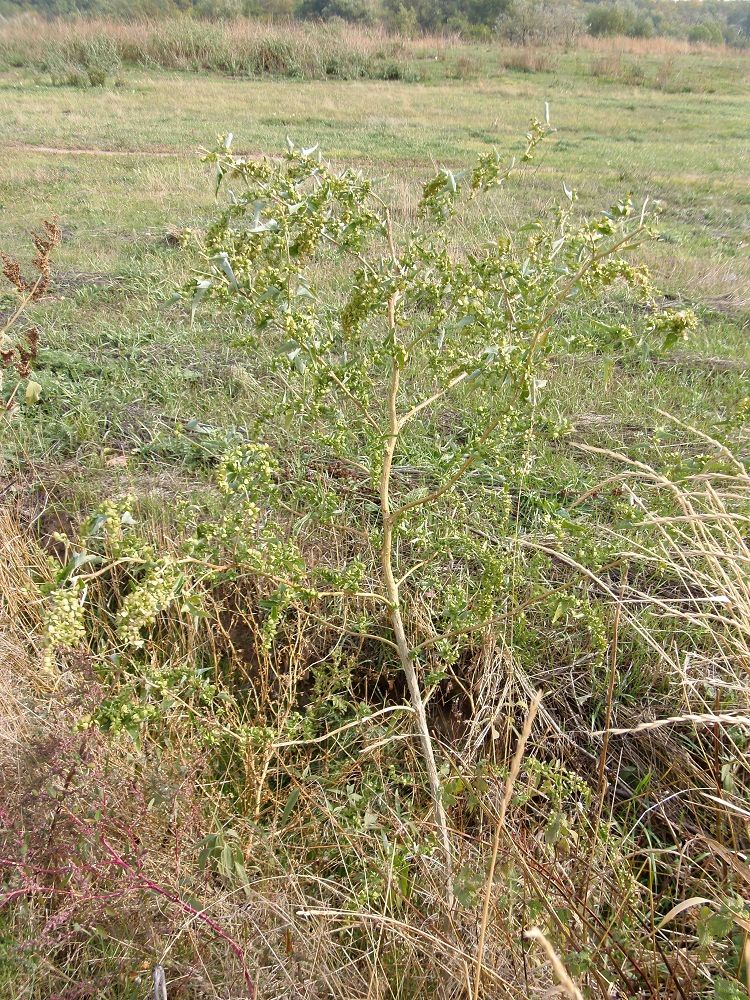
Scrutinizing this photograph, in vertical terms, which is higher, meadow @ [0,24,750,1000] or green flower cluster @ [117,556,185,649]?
green flower cluster @ [117,556,185,649]

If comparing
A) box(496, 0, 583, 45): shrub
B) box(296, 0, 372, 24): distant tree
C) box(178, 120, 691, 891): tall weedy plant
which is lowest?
box(178, 120, 691, 891): tall weedy plant

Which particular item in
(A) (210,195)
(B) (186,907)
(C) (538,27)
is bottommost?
(B) (186,907)

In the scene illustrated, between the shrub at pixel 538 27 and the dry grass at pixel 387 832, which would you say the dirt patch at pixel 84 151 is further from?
the shrub at pixel 538 27

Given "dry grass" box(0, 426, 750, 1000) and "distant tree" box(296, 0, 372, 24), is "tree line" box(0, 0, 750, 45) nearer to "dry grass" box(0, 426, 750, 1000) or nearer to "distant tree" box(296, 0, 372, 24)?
"distant tree" box(296, 0, 372, 24)

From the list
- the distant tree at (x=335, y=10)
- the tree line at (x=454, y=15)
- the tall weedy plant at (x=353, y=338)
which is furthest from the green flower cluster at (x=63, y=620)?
the distant tree at (x=335, y=10)

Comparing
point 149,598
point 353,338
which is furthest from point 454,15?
point 149,598

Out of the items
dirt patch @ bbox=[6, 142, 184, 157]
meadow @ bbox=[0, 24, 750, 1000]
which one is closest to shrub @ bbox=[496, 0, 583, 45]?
dirt patch @ bbox=[6, 142, 184, 157]

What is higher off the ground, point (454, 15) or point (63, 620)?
point (454, 15)

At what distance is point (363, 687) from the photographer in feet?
8.55

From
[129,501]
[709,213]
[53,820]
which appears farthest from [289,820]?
[709,213]

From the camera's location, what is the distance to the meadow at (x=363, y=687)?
5.20ft

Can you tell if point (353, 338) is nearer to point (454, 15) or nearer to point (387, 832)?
point (387, 832)

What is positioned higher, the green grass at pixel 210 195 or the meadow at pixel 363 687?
the green grass at pixel 210 195

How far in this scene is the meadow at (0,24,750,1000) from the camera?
1.58 m
